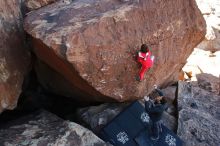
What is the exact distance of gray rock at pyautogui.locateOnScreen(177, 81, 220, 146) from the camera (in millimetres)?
7473

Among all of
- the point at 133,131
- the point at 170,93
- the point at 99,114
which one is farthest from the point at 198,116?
the point at 99,114

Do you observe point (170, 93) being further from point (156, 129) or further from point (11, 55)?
point (11, 55)

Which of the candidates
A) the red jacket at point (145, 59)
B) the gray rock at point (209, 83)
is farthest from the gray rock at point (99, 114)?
the gray rock at point (209, 83)

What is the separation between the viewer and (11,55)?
21.0 feet

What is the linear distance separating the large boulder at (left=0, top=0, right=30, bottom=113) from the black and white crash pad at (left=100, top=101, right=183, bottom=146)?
5.61 feet

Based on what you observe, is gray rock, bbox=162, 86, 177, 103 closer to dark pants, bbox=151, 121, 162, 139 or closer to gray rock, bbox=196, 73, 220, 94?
gray rock, bbox=196, 73, 220, 94

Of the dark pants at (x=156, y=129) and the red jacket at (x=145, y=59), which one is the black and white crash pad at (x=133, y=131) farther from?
the red jacket at (x=145, y=59)

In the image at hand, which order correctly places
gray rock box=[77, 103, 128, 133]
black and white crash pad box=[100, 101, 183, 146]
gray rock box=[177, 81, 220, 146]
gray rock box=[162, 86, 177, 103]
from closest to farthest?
black and white crash pad box=[100, 101, 183, 146], gray rock box=[77, 103, 128, 133], gray rock box=[177, 81, 220, 146], gray rock box=[162, 86, 177, 103]

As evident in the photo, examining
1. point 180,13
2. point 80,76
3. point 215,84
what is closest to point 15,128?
point 80,76

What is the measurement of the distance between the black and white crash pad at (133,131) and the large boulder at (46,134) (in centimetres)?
56

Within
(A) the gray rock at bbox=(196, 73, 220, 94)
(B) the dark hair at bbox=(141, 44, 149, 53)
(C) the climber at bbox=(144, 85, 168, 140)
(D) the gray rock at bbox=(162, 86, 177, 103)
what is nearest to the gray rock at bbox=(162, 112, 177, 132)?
(C) the climber at bbox=(144, 85, 168, 140)

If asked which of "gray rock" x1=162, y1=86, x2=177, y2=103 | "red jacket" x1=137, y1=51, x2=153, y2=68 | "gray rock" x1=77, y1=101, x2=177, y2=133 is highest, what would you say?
"red jacket" x1=137, y1=51, x2=153, y2=68

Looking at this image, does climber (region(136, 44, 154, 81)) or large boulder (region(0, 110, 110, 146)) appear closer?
large boulder (region(0, 110, 110, 146))

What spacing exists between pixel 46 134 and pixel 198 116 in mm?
3360
